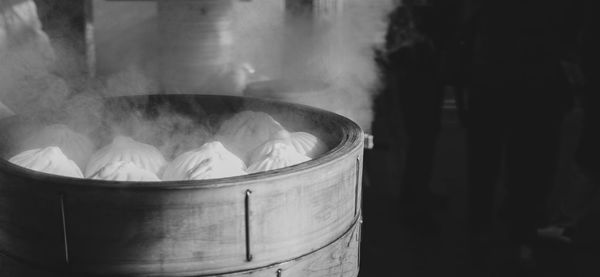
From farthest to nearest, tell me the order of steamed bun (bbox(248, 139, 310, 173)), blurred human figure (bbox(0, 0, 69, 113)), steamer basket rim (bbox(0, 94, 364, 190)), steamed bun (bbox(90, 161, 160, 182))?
blurred human figure (bbox(0, 0, 69, 113)) < steamed bun (bbox(248, 139, 310, 173)) < steamed bun (bbox(90, 161, 160, 182)) < steamer basket rim (bbox(0, 94, 364, 190))

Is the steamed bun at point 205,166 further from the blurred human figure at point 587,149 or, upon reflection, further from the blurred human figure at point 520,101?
the blurred human figure at point 587,149

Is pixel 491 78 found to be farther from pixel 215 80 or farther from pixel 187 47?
pixel 187 47

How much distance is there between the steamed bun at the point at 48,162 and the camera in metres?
2.37

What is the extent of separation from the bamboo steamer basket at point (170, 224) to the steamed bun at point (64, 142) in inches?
22.2

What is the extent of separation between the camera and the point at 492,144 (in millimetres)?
4496

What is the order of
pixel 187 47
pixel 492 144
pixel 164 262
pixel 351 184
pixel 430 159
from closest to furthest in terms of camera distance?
1. pixel 164 262
2. pixel 351 184
3. pixel 492 144
4. pixel 430 159
5. pixel 187 47

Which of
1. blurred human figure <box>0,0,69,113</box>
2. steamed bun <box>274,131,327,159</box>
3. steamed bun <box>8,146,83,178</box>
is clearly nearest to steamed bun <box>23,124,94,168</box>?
steamed bun <box>8,146,83,178</box>

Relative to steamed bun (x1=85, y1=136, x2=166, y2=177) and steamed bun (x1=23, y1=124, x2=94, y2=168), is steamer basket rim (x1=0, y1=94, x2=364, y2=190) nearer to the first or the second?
steamed bun (x1=85, y1=136, x2=166, y2=177)

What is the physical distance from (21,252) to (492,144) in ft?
11.2

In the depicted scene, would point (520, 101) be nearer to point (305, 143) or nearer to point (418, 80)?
point (418, 80)

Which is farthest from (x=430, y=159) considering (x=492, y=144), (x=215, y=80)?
(x=215, y=80)

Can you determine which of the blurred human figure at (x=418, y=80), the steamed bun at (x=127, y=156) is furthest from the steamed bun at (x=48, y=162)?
the blurred human figure at (x=418, y=80)

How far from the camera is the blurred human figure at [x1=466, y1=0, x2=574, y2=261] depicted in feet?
13.4

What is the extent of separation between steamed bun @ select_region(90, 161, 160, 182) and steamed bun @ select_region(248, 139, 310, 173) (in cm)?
44
